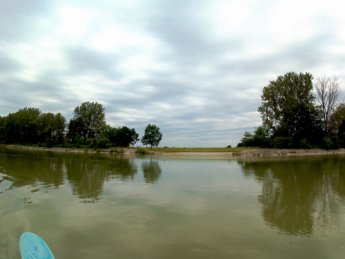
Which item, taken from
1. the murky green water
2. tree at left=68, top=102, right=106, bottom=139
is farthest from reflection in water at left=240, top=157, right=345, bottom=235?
tree at left=68, top=102, right=106, bottom=139

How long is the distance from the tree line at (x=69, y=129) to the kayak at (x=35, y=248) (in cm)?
8502

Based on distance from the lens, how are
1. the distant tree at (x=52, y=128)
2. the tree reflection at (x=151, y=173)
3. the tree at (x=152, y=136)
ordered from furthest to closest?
the distant tree at (x=52, y=128) → the tree at (x=152, y=136) → the tree reflection at (x=151, y=173)

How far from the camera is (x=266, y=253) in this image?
7828 millimetres

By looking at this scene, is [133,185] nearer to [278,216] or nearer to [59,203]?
[59,203]

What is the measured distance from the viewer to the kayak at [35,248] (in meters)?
5.32

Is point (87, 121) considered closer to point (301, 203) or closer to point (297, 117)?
point (297, 117)

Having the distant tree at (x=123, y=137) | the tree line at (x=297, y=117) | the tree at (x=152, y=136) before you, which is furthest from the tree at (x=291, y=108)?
the distant tree at (x=123, y=137)

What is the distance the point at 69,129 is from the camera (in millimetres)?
105562

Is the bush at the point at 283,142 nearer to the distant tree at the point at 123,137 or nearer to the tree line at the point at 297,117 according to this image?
the tree line at the point at 297,117

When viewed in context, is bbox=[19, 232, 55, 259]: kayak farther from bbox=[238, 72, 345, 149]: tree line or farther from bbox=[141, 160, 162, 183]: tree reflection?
bbox=[238, 72, 345, 149]: tree line

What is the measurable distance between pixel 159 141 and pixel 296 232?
77060mm

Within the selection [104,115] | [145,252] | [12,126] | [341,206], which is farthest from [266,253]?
[12,126]

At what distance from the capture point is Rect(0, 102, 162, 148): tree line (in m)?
91.1

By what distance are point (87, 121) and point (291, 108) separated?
64617 mm
